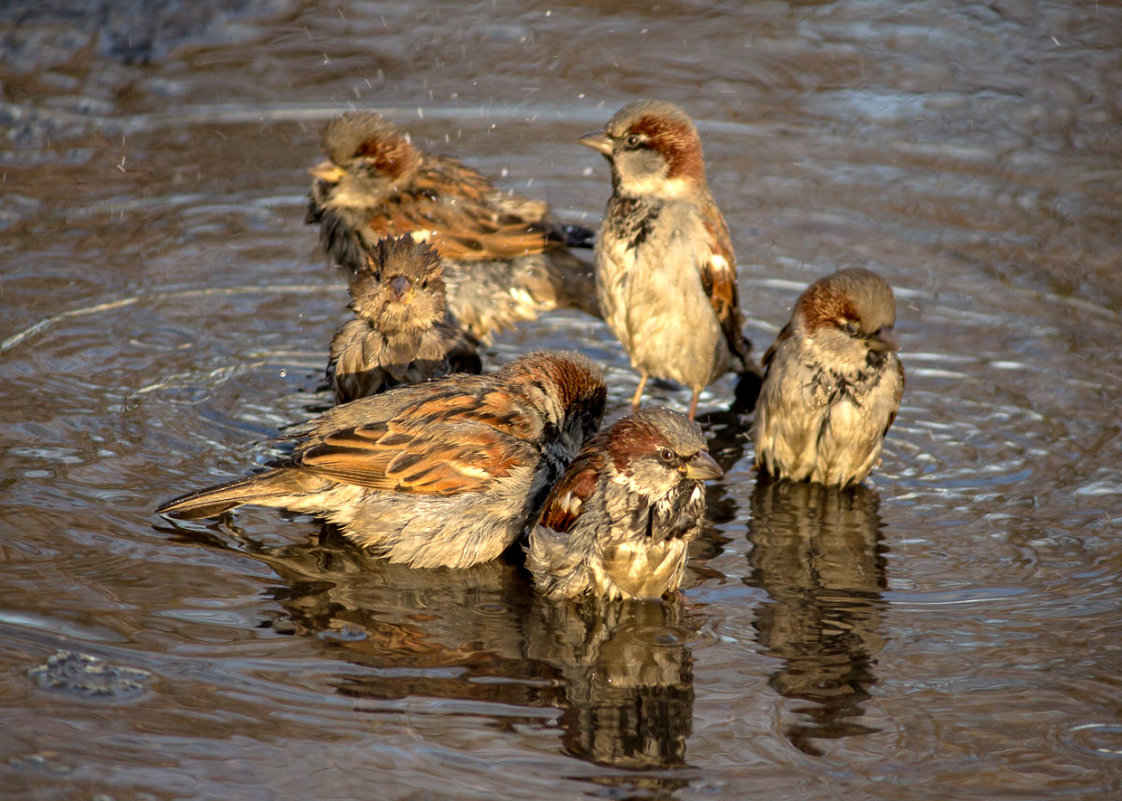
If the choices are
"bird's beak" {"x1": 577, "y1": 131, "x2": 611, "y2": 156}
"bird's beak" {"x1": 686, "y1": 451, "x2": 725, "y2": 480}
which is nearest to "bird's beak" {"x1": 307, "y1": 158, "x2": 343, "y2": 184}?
"bird's beak" {"x1": 577, "y1": 131, "x2": 611, "y2": 156}

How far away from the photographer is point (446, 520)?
4863 mm

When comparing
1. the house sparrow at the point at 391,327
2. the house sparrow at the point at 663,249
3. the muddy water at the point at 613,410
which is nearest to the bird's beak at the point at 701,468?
the muddy water at the point at 613,410

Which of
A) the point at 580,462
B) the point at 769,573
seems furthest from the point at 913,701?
the point at 580,462

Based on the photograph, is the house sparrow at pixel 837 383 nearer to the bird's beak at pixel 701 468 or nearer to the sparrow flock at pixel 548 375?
the sparrow flock at pixel 548 375

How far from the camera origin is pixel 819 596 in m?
4.71

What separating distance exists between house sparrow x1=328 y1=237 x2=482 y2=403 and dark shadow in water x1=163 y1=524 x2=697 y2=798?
0.88 metres

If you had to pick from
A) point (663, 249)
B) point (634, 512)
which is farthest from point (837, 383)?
point (634, 512)

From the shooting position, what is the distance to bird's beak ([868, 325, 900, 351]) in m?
5.32

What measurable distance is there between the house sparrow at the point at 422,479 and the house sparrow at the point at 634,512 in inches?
15.1

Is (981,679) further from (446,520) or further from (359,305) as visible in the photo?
(359,305)

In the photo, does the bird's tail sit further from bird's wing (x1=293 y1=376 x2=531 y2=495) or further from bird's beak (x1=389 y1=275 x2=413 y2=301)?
bird's beak (x1=389 y1=275 x2=413 y2=301)

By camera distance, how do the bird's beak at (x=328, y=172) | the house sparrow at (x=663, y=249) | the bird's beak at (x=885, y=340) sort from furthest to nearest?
1. the bird's beak at (x=328, y=172)
2. the house sparrow at (x=663, y=249)
3. the bird's beak at (x=885, y=340)

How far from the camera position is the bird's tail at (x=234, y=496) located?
4.77 metres

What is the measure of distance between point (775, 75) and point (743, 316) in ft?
14.2
